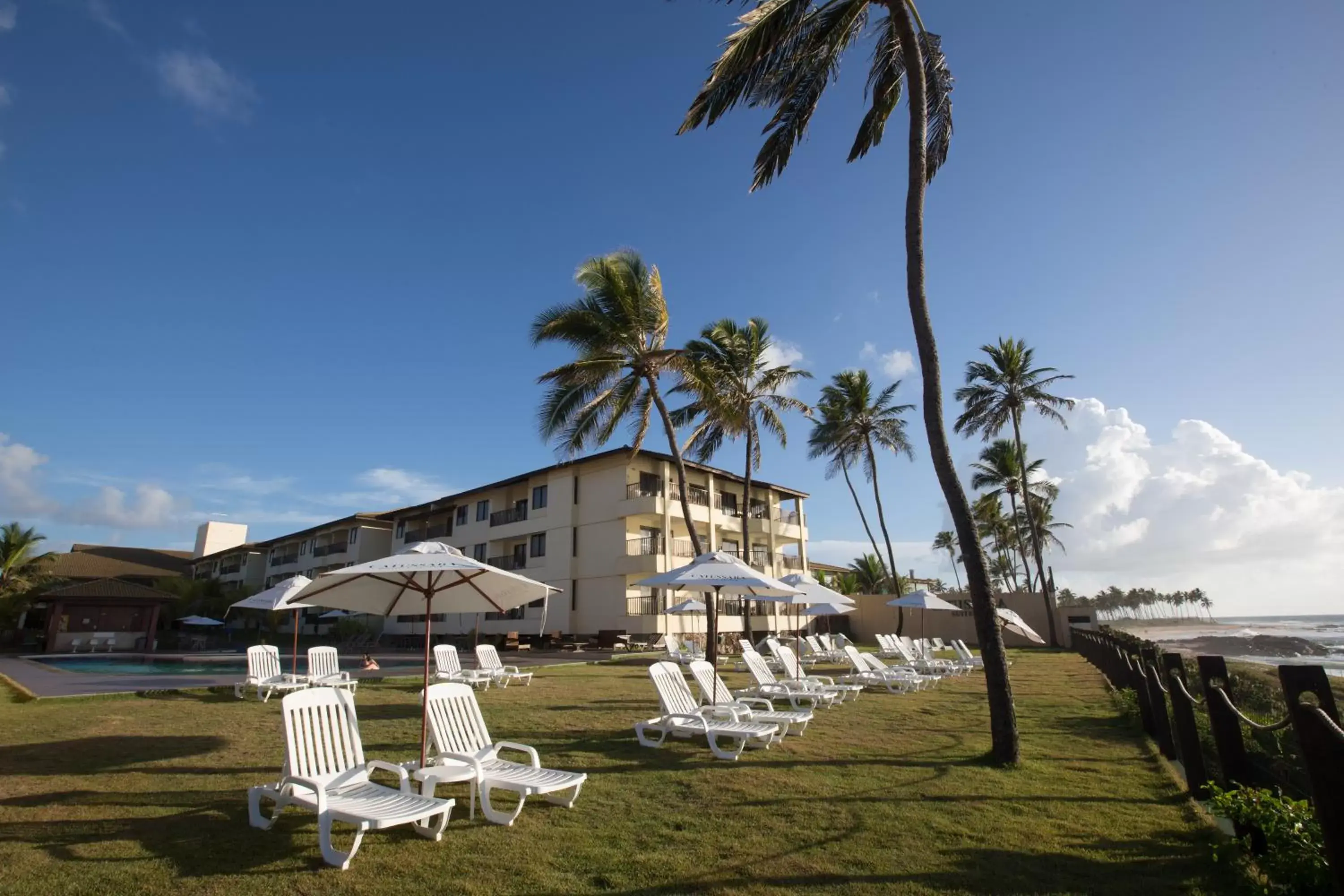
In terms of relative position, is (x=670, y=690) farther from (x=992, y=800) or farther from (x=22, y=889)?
(x=22, y=889)

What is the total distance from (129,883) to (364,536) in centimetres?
4384

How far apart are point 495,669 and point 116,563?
161ft

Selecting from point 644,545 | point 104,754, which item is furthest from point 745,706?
point 644,545

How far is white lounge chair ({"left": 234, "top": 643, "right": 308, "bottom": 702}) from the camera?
12.6 metres

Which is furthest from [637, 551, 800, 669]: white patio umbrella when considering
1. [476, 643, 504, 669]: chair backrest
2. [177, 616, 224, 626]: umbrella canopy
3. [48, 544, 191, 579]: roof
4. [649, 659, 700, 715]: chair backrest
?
[48, 544, 191, 579]: roof

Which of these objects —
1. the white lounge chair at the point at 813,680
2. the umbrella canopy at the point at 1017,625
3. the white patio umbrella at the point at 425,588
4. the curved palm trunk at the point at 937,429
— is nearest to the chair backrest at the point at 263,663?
the white patio umbrella at the point at 425,588

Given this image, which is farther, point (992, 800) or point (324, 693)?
point (992, 800)

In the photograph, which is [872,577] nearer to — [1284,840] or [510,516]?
[510,516]

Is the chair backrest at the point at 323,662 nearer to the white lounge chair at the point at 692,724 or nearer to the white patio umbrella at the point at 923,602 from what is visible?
the white lounge chair at the point at 692,724

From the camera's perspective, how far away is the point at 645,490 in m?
32.3

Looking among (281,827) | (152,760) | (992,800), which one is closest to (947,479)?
(992,800)

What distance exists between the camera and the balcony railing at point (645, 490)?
30.8 m

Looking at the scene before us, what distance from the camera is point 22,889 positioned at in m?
3.96

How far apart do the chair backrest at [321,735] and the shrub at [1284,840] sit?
224 inches
